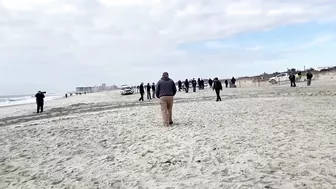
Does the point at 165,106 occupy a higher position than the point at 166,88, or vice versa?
the point at 166,88

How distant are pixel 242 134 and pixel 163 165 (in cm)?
311

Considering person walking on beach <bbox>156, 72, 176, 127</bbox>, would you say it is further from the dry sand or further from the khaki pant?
the dry sand

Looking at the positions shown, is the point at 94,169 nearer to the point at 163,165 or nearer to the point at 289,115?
the point at 163,165

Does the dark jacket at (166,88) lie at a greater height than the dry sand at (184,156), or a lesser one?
greater

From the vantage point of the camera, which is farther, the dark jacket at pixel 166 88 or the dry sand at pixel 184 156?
the dark jacket at pixel 166 88

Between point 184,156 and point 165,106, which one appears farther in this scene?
point 165,106

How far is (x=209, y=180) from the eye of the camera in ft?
21.1

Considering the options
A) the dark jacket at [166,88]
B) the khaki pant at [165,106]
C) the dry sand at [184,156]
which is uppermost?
the dark jacket at [166,88]

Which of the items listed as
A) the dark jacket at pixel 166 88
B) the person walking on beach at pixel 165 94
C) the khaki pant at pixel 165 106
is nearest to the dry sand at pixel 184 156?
the khaki pant at pixel 165 106

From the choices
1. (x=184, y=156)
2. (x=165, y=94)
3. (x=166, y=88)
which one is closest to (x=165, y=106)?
(x=165, y=94)

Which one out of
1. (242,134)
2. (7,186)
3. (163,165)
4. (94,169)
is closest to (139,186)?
(163,165)

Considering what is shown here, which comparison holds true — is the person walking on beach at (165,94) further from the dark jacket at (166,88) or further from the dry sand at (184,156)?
the dry sand at (184,156)

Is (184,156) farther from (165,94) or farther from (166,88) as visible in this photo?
(166,88)

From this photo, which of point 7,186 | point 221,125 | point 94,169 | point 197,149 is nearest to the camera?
point 7,186
